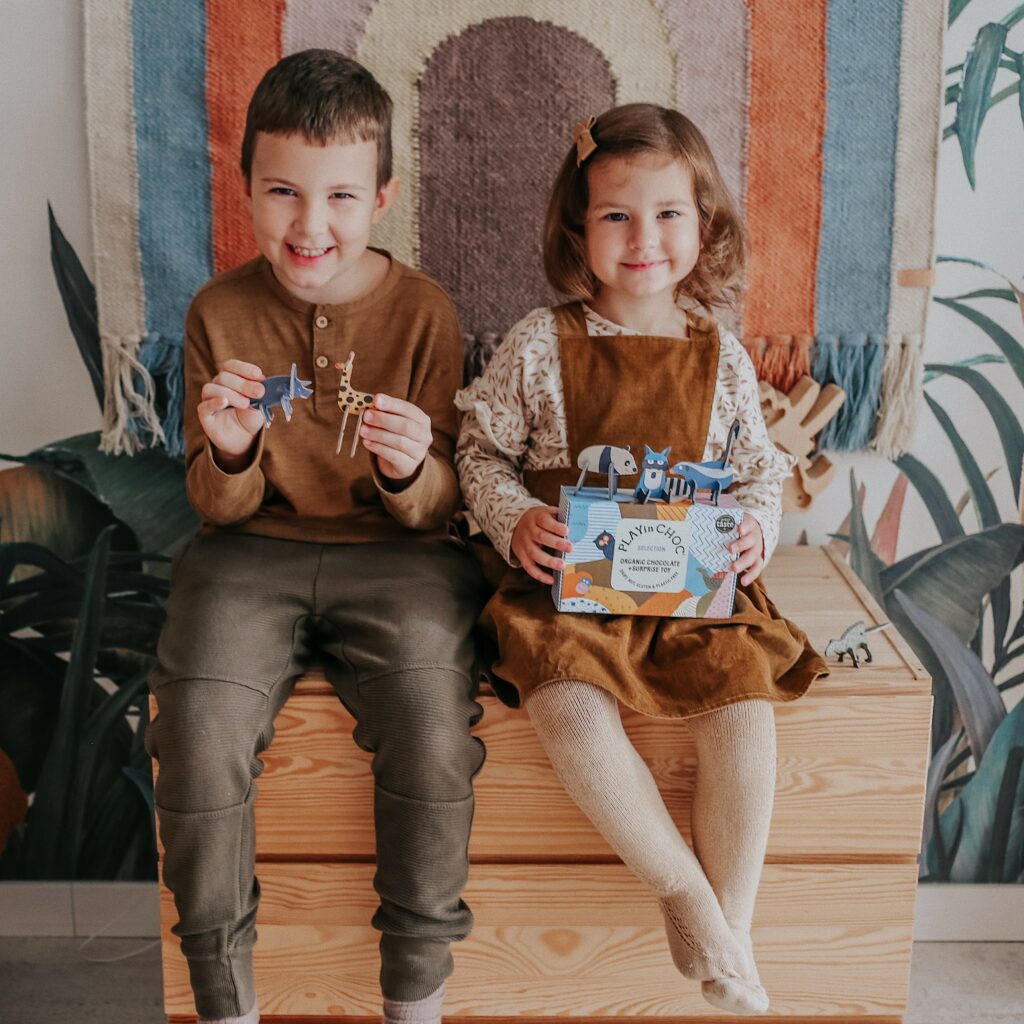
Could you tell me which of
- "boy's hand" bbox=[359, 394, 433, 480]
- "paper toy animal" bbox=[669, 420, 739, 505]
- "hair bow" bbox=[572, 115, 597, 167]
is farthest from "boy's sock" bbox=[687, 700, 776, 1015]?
"hair bow" bbox=[572, 115, 597, 167]

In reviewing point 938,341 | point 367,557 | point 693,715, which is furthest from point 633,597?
point 938,341

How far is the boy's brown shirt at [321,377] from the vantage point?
49.2 inches

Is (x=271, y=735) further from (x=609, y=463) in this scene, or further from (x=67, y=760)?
(x=67, y=760)

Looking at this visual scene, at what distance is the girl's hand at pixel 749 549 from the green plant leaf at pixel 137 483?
0.75 meters

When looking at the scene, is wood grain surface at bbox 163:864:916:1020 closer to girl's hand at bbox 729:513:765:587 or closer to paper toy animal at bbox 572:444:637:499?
girl's hand at bbox 729:513:765:587

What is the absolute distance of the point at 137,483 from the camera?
4.85ft

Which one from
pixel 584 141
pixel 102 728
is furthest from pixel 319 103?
pixel 102 728

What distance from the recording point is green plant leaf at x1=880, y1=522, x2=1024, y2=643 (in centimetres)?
152

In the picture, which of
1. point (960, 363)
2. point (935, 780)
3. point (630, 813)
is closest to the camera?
point (630, 813)

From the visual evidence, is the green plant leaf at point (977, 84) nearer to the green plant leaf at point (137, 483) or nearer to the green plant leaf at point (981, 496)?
the green plant leaf at point (981, 496)

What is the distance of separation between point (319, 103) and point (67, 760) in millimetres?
973

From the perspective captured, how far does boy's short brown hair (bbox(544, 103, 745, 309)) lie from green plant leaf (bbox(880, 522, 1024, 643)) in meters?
0.48

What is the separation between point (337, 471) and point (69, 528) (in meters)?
0.47

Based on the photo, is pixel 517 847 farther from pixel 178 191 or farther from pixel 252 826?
pixel 178 191
